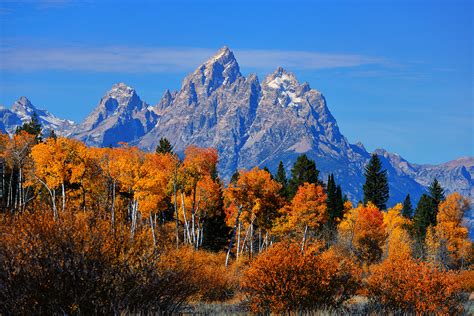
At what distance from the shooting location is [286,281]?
69.3 feet

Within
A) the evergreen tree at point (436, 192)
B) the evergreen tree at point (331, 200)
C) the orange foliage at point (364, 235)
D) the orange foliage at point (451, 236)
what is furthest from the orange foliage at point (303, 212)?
the evergreen tree at point (436, 192)

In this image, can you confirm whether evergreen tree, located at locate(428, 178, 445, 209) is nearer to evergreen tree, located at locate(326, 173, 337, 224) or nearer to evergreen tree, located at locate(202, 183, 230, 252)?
evergreen tree, located at locate(326, 173, 337, 224)

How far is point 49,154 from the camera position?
61.9 meters

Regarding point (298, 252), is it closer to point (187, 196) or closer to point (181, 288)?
point (181, 288)

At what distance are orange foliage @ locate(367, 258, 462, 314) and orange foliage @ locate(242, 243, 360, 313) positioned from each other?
9.63 feet

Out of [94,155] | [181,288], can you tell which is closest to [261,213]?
[94,155]

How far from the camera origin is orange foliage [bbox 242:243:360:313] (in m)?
20.9

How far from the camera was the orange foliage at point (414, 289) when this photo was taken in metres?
22.9

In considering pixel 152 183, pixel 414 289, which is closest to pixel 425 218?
pixel 152 183

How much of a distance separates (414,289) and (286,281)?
532 cm

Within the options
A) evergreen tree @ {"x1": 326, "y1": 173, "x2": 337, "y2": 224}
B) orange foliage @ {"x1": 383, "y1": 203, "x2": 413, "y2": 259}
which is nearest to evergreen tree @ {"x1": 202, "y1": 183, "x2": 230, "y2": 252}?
orange foliage @ {"x1": 383, "y1": 203, "x2": 413, "y2": 259}

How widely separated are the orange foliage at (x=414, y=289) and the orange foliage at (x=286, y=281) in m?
2.93

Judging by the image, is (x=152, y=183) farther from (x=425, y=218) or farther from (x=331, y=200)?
(x=425, y=218)

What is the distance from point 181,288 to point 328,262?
24.2 feet
